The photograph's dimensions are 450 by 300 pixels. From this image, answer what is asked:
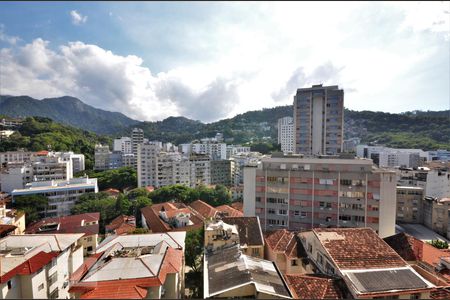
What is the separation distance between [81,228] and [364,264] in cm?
1798

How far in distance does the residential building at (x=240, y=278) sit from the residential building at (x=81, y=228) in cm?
1006

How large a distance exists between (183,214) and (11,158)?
40.8 metres

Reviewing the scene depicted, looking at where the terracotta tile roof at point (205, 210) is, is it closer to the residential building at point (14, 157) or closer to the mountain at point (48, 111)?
the residential building at point (14, 157)

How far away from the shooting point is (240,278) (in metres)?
8.75

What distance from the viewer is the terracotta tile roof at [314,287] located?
8.64 m

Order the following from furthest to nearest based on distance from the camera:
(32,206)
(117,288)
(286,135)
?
(286,135) → (32,206) → (117,288)

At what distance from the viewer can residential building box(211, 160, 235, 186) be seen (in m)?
44.1

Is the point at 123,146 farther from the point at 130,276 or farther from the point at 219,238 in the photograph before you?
the point at 130,276

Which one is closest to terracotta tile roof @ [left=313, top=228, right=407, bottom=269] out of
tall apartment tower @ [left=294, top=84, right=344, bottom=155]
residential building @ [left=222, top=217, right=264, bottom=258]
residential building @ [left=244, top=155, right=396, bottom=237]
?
residential building @ [left=222, top=217, right=264, bottom=258]

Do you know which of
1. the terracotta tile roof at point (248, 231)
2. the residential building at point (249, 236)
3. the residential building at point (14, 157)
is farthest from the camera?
the residential building at point (14, 157)

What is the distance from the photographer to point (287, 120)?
75.6 metres

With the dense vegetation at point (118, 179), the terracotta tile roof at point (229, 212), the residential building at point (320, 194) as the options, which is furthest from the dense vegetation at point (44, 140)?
the residential building at point (320, 194)

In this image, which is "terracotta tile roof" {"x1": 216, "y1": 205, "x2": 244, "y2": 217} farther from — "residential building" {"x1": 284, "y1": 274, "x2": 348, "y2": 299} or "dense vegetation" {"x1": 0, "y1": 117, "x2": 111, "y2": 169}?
"dense vegetation" {"x1": 0, "y1": 117, "x2": 111, "y2": 169}

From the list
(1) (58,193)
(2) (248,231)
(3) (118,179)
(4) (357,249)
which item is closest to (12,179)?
(1) (58,193)
